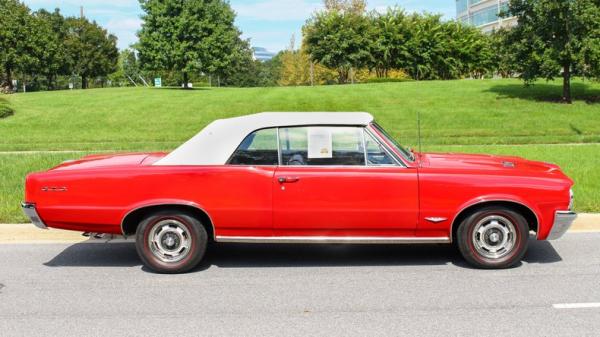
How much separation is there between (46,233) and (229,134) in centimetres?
292

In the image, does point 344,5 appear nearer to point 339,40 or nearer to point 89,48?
point 339,40

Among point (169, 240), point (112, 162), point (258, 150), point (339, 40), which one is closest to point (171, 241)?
point (169, 240)

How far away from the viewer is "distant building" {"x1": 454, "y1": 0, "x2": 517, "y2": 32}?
8756cm

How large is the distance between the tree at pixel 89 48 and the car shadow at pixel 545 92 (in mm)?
46403

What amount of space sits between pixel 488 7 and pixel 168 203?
310ft

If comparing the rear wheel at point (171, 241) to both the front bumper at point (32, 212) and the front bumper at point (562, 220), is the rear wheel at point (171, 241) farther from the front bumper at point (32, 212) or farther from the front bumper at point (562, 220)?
the front bumper at point (562, 220)

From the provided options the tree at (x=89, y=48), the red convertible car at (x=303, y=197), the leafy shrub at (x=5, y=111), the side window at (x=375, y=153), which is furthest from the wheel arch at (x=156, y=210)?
the tree at (x=89, y=48)

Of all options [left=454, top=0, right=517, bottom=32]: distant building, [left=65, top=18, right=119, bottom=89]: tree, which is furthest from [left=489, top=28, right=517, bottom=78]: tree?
[left=454, top=0, right=517, bottom=32]: distant building

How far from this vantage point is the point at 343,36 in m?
41.9

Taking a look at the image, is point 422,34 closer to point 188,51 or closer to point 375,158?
point 188,51

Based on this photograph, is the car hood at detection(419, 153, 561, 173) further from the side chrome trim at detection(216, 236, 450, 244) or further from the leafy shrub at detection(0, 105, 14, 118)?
the leafy shrub at detection(0, 105, 14, 118)

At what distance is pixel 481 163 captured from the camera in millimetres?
5691

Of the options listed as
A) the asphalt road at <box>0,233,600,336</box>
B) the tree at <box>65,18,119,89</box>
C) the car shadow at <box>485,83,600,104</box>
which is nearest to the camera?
the asphalt road at <box>0,233,600,336</box>

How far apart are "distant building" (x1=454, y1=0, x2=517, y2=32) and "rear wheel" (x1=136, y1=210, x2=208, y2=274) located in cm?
8455
